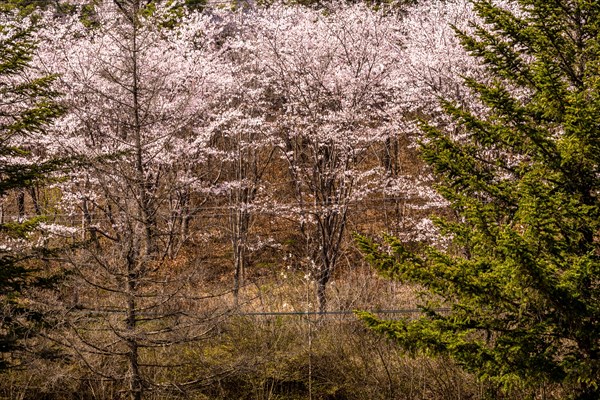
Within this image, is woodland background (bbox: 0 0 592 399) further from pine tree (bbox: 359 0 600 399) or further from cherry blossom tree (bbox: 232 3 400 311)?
pine tree (bbox: 359 0 600 399)

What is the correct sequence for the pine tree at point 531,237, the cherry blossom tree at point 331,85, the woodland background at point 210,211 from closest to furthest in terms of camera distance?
the pine tree at point 531,237, the woodland background at point 210,211, the cherry blossom tree at point 331,85

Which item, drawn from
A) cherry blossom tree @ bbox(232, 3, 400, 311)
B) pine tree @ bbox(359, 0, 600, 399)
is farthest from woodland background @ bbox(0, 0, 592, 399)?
pine tree @ bbox(359, 0, 600, 399)

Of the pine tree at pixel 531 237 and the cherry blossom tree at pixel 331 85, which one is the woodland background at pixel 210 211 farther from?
the pine tree at pixel 531 237

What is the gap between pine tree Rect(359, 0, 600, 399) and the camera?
504 centimetres

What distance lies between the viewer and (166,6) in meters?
25.1

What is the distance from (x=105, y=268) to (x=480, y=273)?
4.57 meters

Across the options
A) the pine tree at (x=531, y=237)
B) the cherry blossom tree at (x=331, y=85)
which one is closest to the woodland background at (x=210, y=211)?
the cherry blossom tree at (x=331, y=85)

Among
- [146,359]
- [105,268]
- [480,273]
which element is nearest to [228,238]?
[146,359]

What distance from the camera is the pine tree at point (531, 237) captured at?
5.04 meters

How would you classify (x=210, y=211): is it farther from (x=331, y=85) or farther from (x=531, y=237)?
(x=531, y=237)

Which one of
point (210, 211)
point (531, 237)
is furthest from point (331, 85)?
point (531, 237)

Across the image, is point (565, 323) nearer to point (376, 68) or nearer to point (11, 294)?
point (11, 294)

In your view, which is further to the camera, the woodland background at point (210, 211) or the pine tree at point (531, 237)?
the woodland background at point (210, 211)

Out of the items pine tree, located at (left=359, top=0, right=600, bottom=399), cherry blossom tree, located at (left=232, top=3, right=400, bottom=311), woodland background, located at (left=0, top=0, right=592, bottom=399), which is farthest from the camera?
cherry blossom tree, located at (left=232, top=3, right=400, bottom=311)
